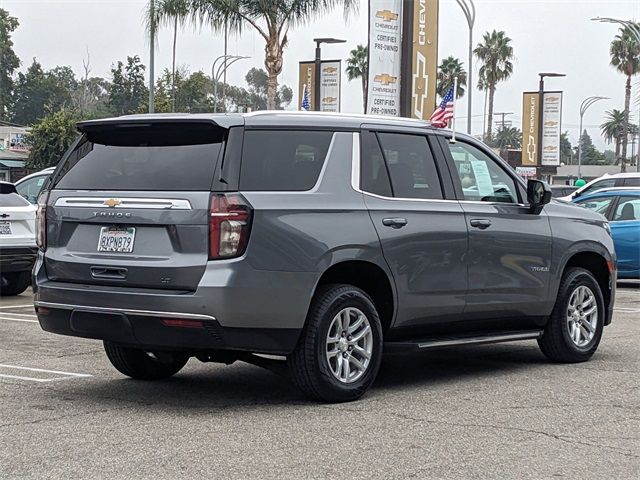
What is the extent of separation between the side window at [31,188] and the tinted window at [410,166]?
12.3 meters

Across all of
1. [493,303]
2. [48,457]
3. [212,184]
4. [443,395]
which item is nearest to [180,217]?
[212,184]

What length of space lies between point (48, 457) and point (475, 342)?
12.2 feet

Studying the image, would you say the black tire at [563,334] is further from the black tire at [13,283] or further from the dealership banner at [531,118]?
the dealership banner at [531,118]

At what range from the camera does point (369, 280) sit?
320 inches

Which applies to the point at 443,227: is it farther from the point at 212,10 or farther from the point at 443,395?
the point at 212,10

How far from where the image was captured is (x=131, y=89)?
340 ft

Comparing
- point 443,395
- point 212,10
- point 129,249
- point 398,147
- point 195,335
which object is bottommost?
point 443,395

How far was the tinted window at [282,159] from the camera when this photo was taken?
7395 millimetres

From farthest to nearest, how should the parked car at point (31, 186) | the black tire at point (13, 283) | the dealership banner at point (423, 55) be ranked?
the dealership banner at point (423, 55) < the parked car at point (31, 186) < the black tire at point (13, 283)

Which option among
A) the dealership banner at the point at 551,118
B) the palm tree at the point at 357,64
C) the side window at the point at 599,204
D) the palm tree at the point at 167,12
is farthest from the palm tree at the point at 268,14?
the palm tree at the point at 357,64

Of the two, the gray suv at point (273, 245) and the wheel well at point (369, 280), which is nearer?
the gray suv at point (273, 245)

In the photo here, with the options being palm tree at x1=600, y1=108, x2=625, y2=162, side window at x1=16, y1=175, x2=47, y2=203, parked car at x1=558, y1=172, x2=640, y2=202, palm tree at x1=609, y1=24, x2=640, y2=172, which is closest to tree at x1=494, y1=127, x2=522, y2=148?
palm tree at x1=600, y1=108, x2=625, y2=162

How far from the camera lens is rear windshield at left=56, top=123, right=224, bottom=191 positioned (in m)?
7.38

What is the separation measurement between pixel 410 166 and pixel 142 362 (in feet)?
8.01
